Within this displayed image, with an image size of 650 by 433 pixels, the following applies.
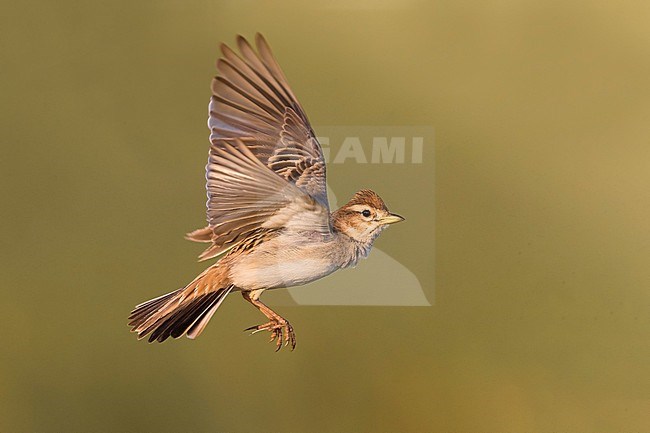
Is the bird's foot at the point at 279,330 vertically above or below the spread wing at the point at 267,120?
below

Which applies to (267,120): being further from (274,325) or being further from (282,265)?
(274,325)

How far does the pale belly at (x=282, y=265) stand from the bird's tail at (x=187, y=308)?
0.04 meters

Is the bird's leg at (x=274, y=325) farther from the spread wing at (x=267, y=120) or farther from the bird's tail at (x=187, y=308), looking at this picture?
the spread wing at (x=267, y=120)

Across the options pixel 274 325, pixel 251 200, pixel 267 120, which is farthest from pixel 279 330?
pixel 267 120

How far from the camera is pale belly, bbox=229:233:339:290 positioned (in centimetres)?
139

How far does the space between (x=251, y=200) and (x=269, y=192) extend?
3cm

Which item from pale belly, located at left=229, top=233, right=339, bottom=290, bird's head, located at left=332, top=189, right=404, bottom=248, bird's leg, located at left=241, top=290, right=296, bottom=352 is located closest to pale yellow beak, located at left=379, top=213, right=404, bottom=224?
bird's head, located at left=332, top=189, right=404, bottom=248

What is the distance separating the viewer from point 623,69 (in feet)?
5.05

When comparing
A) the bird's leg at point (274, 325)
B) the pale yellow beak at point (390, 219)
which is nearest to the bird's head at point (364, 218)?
the pale yellow beak at point (390, 219)

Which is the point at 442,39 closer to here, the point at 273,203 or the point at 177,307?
the point at 273,203

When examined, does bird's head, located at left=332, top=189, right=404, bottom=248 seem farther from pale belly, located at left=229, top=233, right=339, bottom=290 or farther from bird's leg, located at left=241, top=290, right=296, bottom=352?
bird's leg, located at left=241, top=290, right=296, bottom=352

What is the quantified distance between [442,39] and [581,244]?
443 mm

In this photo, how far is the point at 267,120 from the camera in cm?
140

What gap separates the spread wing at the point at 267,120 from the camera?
4.56 ft
